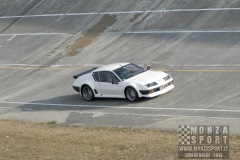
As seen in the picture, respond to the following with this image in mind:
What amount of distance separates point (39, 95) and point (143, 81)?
6.33m

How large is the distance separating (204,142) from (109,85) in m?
8.76

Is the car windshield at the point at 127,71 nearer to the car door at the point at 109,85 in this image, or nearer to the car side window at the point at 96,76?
the car door at the point at 109,85

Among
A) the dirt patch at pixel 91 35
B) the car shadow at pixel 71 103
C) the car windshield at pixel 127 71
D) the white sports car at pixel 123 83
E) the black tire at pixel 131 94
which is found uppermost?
the dirt patch at pixel 91 35

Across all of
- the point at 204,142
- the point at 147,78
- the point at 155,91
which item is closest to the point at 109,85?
the point at 147,78

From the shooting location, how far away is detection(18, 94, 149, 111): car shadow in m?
21.2

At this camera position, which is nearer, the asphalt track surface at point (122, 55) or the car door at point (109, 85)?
the asphalt track surface at point (122, 55)

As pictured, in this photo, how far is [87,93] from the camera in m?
22.5

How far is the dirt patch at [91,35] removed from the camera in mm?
31359

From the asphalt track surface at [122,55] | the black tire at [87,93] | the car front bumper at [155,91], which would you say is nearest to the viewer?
the asphalt track surface at [122,55]

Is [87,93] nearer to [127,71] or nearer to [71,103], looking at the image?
[71,103]

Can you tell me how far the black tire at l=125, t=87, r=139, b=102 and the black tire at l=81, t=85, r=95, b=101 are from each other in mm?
1980

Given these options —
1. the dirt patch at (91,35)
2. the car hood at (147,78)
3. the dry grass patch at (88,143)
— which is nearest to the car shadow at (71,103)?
the car hood at (147,78)

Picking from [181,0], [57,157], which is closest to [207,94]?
[57,157]

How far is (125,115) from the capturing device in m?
19.2
